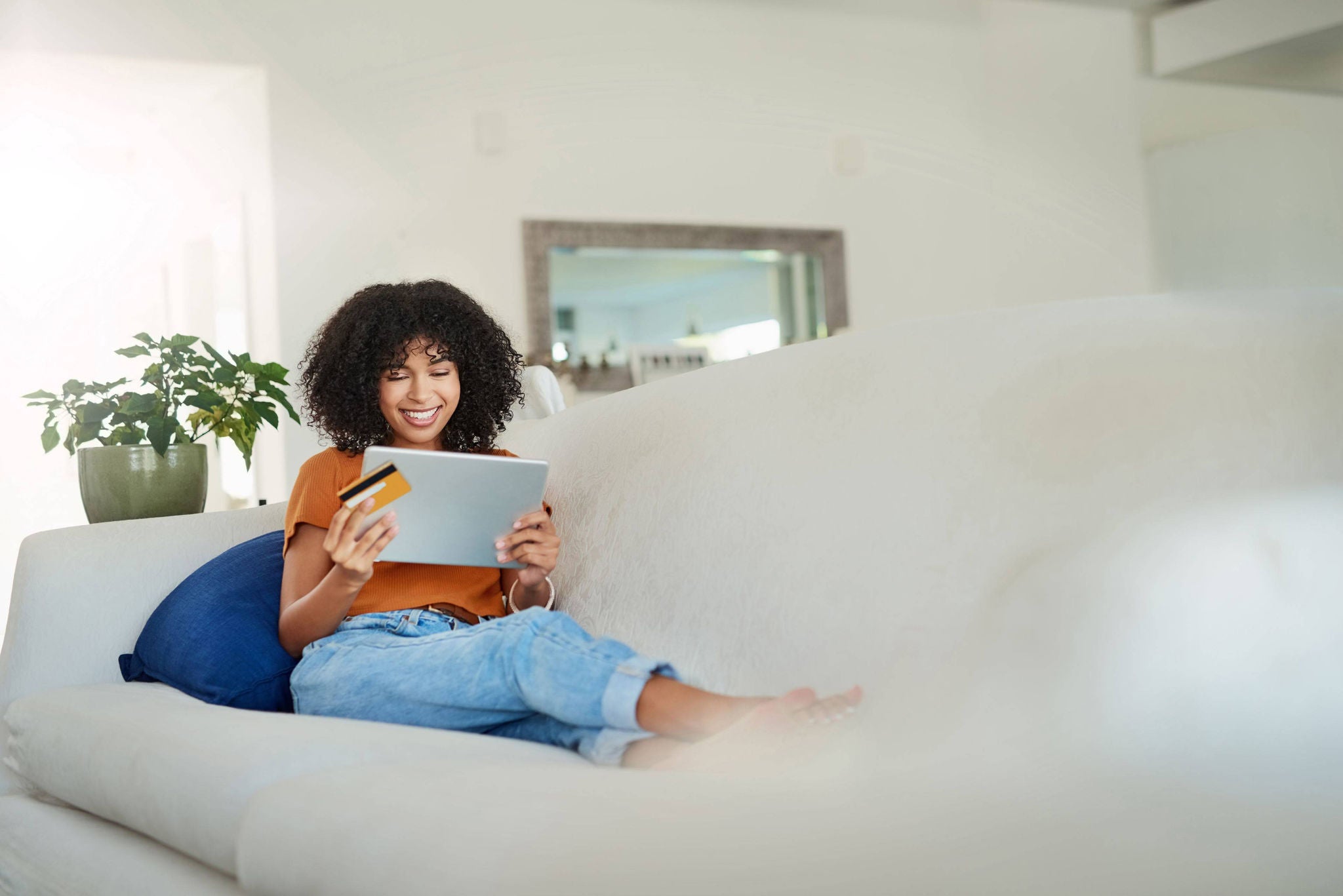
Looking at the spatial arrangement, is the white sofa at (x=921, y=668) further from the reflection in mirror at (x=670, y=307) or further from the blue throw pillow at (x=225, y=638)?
the reflection in mirror at (x=670, y=307)

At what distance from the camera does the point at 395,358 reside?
1.66 m

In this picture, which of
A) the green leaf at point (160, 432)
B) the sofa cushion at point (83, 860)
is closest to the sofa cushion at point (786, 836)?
the sofa cushion at point (83, 860)

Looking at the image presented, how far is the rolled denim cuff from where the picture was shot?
3.72ft

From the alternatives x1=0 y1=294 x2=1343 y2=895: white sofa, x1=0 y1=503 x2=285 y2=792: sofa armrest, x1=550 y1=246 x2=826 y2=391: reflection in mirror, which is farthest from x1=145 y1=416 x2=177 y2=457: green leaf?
x1=550 y1=246 x2=826 y2=391: reflection in mirror

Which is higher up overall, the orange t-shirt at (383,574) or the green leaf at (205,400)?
the green leaf at (205,400)

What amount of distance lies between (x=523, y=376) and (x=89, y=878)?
1.12 metres

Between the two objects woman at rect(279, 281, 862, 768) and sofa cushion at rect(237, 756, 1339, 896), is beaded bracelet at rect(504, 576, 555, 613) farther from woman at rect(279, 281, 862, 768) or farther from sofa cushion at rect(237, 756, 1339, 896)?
sofa cushion at rect(237, 756, 1339, 896)

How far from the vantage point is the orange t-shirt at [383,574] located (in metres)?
1.54

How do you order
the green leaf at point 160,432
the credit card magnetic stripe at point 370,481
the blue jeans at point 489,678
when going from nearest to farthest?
the blue jeans at point 489,678 < the credit card magnetic stripe at point 370,481 < the green leaf at point 160,432

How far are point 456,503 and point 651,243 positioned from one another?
4.07 m

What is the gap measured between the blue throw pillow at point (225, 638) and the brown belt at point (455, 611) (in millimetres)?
200

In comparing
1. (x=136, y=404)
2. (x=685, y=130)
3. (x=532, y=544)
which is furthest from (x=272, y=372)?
(x=685, y=130)

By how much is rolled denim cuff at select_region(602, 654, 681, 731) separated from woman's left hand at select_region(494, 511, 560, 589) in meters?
0.37

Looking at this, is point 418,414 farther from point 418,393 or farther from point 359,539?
point 359,539
